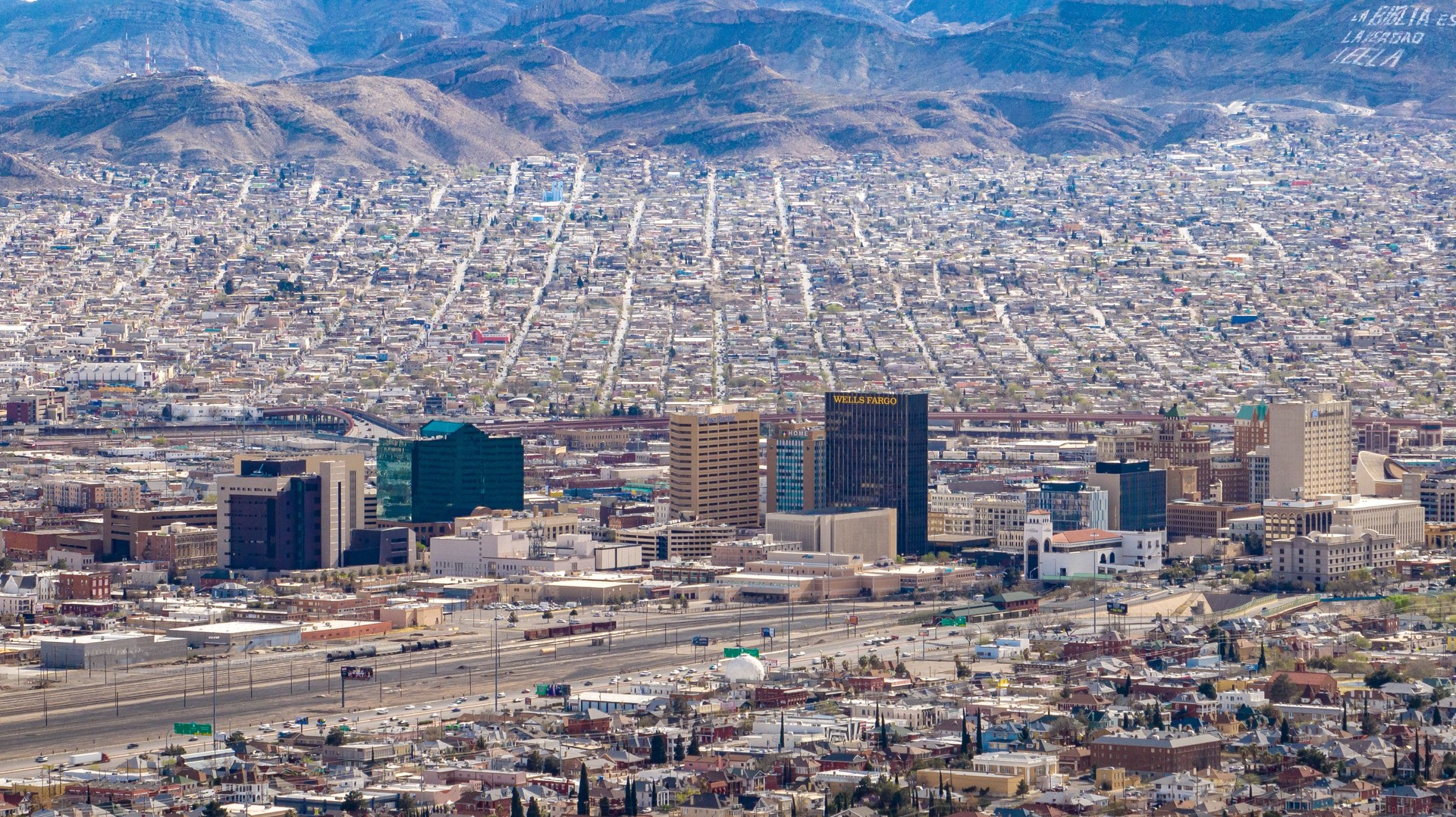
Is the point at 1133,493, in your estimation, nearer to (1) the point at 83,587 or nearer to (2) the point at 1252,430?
(2) the point at 1252,430

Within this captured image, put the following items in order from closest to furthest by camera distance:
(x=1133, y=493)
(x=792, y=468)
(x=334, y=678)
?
(x=334, y=678) < (x=1133, y=493) < (x=792, y=468)

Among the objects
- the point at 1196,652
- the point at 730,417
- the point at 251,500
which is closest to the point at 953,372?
the point at 730,417

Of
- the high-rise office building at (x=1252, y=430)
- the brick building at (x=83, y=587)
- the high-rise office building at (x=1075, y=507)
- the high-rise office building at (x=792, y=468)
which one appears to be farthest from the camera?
the high-rise office building at (x=1252, y=430)

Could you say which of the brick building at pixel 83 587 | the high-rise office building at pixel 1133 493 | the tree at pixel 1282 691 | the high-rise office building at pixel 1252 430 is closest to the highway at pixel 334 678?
the brick building at pixel 83 587

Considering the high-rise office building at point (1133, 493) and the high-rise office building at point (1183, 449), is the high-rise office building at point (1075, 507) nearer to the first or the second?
the high-rise office building at point (1133, 493)

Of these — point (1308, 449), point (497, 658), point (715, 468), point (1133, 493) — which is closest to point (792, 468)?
point (715, 468)

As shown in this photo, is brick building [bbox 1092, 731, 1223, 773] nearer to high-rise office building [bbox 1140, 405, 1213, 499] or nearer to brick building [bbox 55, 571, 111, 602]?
brick building [bbox 55, 571, 111, 602]
